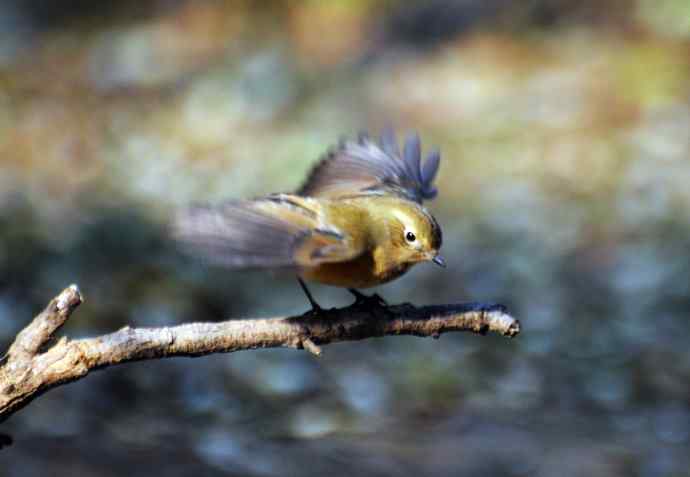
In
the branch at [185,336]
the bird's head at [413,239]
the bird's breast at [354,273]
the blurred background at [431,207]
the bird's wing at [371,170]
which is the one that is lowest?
the branch at [185,336]

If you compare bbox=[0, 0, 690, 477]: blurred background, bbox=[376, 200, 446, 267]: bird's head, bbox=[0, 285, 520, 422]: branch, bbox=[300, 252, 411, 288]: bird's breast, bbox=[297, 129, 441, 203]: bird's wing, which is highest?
bbox=[0, 0, 690, 477]: blurred background

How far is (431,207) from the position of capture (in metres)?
8.62

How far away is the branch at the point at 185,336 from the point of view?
2971 mm

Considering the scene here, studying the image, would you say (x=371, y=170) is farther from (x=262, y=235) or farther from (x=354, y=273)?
(x=262, y=235)

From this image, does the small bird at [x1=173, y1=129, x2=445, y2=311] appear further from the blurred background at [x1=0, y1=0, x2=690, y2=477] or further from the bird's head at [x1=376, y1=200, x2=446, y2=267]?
the blurred background at [x1=0, y1=0, x2=690, y2=477]

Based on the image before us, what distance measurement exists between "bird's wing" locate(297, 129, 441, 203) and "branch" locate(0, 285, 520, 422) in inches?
35.2

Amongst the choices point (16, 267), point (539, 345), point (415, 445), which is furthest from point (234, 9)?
point (415, 445)

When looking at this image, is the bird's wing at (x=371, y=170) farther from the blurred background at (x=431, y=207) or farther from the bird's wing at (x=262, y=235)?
the blurred background at (x=431, y=207)

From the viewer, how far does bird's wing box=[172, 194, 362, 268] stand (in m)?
3.00

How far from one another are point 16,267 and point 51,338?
4.93 metres

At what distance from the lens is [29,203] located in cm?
874

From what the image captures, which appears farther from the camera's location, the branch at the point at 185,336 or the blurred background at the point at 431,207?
the blurred background at the point at 431,207

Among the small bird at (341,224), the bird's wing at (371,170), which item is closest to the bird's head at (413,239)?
the small bird at (341,224)

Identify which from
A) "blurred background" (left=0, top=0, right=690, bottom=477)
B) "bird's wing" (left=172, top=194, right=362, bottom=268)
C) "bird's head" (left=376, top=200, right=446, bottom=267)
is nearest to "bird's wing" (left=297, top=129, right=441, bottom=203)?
"bird's head" (left=376, top=200, right=446, bottom=267)
